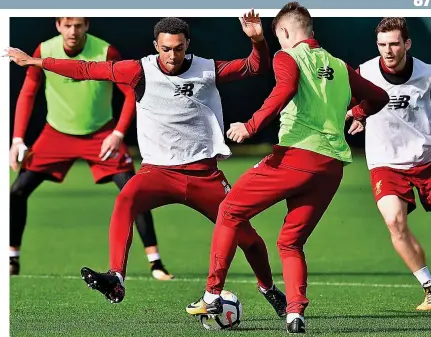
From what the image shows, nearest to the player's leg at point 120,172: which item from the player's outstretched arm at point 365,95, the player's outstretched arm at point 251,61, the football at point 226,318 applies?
the player's outstretched arm at point 251,61

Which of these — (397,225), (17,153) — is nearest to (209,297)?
(397,225)

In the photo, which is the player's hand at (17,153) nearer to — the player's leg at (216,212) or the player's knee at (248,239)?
the player's leg at (216,212)

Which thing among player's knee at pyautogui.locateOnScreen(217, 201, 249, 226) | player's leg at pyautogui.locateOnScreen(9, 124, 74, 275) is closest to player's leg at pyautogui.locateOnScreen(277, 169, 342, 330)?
player's knee at pyautogui.locateOnScreen(217, 201, 249, 226)

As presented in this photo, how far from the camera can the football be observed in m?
6.67

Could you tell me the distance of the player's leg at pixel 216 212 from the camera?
710 cm

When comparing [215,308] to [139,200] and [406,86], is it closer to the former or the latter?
[139,200]

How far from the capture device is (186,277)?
32.0 ft

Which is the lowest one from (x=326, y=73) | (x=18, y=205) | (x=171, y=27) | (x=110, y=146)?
(x=18, y=205)

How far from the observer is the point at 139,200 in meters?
6.99

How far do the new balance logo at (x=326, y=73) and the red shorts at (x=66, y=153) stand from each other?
3.44 metres

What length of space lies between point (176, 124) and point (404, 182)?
1.72m

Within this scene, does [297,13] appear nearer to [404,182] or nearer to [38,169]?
[404,182]

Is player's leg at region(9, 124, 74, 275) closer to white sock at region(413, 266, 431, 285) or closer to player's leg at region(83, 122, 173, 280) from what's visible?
player's leg at region(83, 122, 173, 280)
